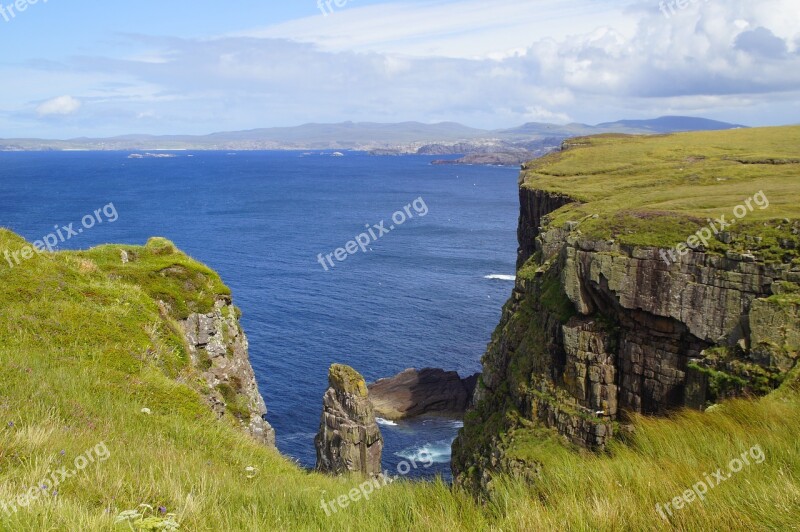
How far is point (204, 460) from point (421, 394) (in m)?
57.3

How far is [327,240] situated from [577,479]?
129710 millimetres

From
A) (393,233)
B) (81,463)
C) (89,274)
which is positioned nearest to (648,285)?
(89,274)

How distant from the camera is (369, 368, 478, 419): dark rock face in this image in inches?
2616

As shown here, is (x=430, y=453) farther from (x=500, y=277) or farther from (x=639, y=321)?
(x=500, y=277)

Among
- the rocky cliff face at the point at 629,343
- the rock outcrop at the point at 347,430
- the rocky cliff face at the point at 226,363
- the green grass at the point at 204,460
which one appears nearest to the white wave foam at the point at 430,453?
the rocky cliff face at the point at 629,343

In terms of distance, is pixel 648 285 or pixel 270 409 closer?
pixel 648 285

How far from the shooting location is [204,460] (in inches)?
433

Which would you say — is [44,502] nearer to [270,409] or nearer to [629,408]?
[629,408]

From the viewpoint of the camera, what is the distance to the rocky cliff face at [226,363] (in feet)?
72.2

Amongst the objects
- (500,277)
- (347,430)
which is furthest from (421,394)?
(500,277)

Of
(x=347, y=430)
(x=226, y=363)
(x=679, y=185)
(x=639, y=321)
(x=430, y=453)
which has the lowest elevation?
(x=430, y=453)

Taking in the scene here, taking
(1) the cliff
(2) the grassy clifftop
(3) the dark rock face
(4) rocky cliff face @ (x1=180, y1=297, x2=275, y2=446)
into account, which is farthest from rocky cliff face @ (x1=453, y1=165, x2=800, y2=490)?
(3) the dark rock face

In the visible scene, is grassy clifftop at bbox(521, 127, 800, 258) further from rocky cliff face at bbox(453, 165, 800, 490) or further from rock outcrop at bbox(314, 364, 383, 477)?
rock outcrop at bbox(314, 364, 383, 477)

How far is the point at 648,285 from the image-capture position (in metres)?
38.9
